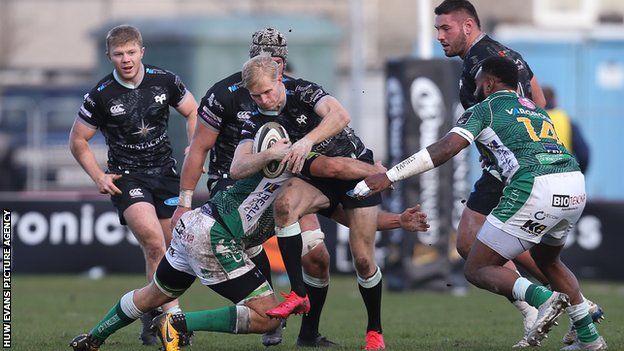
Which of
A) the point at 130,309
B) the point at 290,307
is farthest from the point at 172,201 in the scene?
the point at 290,307

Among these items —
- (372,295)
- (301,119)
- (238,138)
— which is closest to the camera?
(301,119)

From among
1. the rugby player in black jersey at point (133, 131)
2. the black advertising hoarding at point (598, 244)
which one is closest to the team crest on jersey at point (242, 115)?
the rugby player in black jersey at point (133, 131)

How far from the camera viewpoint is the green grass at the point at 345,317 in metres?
9.88

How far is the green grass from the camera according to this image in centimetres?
988

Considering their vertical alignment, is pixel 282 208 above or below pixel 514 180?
below

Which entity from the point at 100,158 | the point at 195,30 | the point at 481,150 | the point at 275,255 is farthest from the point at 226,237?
the point at 195,30

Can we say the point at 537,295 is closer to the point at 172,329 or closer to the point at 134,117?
the point at 172,329

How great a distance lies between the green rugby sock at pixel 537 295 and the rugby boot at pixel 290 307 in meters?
1.38

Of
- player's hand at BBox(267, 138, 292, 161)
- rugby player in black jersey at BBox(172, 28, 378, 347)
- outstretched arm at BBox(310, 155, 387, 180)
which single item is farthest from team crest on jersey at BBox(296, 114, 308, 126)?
rugby player in black jersey at BBox(172, 28, 378, 347)

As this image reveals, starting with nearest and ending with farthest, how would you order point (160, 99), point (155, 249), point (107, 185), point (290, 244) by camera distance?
point (290, 244), point (155, 249), point (107, 185), point (160, 99)

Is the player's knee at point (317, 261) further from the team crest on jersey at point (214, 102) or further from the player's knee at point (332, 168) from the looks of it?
the team crest on jersey at point (214, 102)

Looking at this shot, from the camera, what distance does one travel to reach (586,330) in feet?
28.8

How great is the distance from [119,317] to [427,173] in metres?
7.50

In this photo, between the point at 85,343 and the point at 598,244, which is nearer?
the point at 85,343
